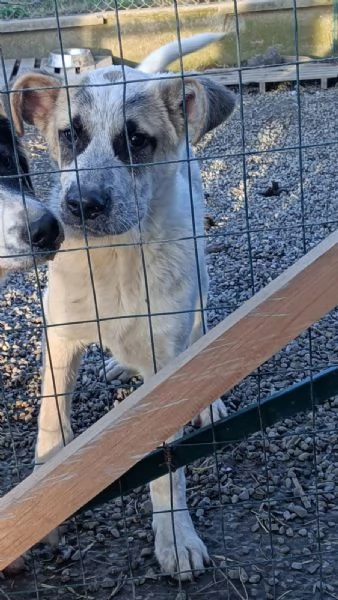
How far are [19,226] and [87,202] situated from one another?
22 centimetres

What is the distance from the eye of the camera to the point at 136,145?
2539mm

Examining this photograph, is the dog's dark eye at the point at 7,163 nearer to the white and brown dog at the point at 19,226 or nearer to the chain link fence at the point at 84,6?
the white and brown dog at the point at 19,226

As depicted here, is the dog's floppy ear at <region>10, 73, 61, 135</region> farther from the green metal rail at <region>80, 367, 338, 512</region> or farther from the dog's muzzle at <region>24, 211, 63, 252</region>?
the green metal rail at <region>80, 367, 338, 512</region>

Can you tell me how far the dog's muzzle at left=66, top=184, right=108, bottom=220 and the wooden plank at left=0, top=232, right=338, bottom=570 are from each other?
71 centimetres

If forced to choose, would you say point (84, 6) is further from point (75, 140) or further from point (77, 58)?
point (75, 140)

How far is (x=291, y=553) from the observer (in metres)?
2.43

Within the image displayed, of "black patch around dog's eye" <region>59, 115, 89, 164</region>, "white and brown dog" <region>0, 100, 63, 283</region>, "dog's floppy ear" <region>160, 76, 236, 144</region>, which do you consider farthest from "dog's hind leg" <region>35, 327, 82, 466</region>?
"dog's floppy ear" <region>160, 76, 236, 144</region>

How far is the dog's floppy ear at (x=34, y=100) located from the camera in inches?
91.7

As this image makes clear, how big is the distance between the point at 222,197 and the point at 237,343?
408 cm

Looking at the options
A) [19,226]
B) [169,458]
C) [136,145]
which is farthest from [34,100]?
[169,458]

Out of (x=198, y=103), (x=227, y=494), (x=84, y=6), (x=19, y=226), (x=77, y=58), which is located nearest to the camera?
(x=19, y=226)

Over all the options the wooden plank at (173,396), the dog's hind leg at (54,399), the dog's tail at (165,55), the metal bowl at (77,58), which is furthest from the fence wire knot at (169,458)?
the metal bowl at (77,58)

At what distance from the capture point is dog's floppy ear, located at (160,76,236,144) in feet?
8.23

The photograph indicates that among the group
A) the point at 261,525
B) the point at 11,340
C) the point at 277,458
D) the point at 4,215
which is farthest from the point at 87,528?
the point at 11,340
